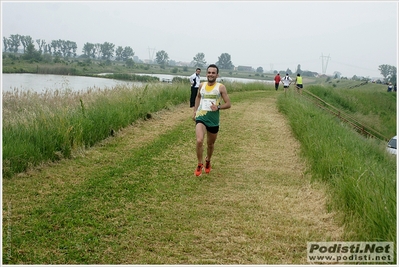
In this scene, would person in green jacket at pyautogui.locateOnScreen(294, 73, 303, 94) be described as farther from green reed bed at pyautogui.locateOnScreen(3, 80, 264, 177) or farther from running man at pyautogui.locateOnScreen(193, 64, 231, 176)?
running man at pyautogui.locateOnScreen(193, 64, 231, 176)

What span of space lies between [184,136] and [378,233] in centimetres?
630

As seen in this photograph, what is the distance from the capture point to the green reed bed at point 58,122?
6129 millimetres

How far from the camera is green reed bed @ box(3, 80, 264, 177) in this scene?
6129mm

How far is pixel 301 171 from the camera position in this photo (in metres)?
6.88

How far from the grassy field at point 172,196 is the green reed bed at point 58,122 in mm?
28

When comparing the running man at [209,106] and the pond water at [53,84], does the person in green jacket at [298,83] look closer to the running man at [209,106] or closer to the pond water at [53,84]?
the pond water at [53,84]

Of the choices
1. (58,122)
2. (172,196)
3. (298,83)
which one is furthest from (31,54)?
(172,196)

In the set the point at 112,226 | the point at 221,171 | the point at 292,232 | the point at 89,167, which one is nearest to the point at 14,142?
the point at 89,167

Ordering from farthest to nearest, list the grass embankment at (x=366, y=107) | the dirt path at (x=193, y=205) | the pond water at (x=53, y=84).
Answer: the grass embankment at (x=366, y=107) → the pond water at (x=53, y=84) → the dirt path at (x=193, y=205)

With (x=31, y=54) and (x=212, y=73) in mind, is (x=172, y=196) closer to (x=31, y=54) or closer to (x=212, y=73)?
(x=212, y=73)

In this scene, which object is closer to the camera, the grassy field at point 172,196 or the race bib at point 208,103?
the grassy field at point 172,196

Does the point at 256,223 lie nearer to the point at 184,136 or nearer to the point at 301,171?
the point at 301,171

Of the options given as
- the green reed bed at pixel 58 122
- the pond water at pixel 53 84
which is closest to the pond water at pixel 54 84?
the pond water at pixel 53 84

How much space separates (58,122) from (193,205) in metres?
3.72
